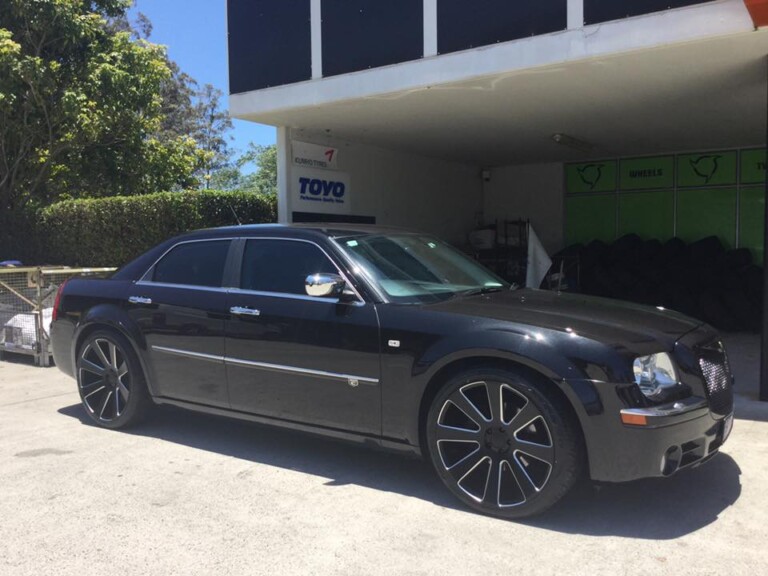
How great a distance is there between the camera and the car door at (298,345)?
13.1 ft

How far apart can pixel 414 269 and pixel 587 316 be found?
1.24m

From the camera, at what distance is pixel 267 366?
4352mm

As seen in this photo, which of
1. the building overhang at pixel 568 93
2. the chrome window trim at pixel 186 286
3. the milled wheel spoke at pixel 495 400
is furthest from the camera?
the building overhang at pixel 568 93

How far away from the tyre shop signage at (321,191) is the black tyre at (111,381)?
4.93 m

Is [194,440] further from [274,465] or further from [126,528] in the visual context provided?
[126,528]

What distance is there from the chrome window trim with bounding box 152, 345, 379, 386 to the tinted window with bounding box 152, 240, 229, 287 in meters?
0.53

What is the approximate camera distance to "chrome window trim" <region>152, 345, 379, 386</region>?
3985mm

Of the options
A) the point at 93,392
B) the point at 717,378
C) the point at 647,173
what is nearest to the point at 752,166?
the point at 647,173

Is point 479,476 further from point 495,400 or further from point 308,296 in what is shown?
point 308,296

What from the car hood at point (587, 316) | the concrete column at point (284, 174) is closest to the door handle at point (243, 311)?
the car hood at point (587, 316)

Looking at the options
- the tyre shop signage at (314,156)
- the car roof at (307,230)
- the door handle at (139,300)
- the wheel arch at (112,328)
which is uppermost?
the tyre shop signage at (314,156)

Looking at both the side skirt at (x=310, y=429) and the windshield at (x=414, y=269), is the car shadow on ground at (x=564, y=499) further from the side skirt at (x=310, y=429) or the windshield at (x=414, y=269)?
the windshield at (x=414, y=269)

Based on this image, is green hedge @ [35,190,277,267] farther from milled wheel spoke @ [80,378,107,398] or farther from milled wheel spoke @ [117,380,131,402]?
milled wheel spoke @ [117,380,131,402]

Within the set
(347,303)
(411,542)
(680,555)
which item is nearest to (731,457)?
(680,555)
